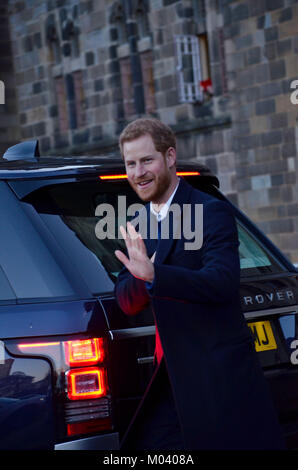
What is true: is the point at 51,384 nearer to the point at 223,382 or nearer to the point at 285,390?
the point at 223,382

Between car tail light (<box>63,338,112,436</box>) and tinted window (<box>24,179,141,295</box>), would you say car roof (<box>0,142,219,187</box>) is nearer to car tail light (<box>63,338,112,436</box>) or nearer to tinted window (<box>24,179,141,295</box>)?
tinted window (<box>24,179,141,295</box>)

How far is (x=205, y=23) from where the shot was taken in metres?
22.7

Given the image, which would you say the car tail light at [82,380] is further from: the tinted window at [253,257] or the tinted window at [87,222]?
the tinted window at [253,257]

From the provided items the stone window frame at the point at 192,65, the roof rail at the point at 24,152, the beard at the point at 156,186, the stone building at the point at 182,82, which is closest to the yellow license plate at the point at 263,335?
the beard at the point at 156,186

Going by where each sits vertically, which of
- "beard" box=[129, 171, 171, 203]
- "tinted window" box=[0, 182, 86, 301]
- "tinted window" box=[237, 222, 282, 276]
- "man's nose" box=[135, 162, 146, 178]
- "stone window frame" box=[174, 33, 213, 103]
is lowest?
"tinted window" box=[237, 222, 282, 276]

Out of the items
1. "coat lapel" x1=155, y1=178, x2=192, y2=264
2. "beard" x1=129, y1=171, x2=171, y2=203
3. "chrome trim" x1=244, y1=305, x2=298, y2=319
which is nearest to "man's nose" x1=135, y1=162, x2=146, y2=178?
"beard" x1=129, y1=171, x2=171, y2=203

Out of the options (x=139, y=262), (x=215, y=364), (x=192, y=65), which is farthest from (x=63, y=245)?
(x=192, y=65)

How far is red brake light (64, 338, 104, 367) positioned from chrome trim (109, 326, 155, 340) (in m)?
0.06

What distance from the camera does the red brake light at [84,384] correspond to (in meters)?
4.24

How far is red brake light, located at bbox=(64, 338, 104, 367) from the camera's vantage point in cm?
424

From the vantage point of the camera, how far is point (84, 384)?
14.0 feet

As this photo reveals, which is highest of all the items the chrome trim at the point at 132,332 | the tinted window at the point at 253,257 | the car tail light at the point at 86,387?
the tinted window at the point at 253,257

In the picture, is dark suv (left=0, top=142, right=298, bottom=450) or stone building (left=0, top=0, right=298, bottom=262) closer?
dark suv (left=0, top=142, right=298, bottom=450)

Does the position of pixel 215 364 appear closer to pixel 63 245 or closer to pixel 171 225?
pixel 171 225
